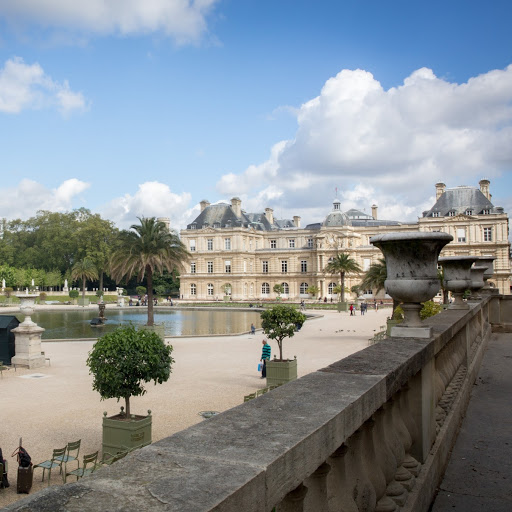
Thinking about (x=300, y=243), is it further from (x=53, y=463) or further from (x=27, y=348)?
(x=53, y=463)

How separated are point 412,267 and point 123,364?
621 cm

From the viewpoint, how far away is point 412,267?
5.02 meters

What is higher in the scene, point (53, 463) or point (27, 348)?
point (27, 348)

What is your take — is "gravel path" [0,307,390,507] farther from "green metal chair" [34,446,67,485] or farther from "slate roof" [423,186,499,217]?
"slate roof" [423,186,499,217]

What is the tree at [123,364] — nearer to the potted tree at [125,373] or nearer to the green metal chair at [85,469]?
the potted tree at [125,373]

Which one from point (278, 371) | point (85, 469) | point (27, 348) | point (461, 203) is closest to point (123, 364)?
point (85, 469)

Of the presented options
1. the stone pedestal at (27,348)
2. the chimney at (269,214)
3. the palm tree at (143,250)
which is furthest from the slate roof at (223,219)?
the stone pedestal at (27,348)

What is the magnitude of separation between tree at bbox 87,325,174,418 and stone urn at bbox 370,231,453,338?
19.3 ft

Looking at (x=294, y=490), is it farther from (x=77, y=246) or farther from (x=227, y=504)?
(x=77, y=246)

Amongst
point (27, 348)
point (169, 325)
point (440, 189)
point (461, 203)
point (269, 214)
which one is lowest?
point (169, 325)

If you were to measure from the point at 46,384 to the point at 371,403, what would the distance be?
14.9 m

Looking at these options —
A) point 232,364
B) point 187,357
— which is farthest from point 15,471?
point 187,357

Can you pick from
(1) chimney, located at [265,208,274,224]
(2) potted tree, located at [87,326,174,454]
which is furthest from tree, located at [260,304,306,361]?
(1) chimney, located at [265,208,274,224]

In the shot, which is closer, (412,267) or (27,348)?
(412,267)
